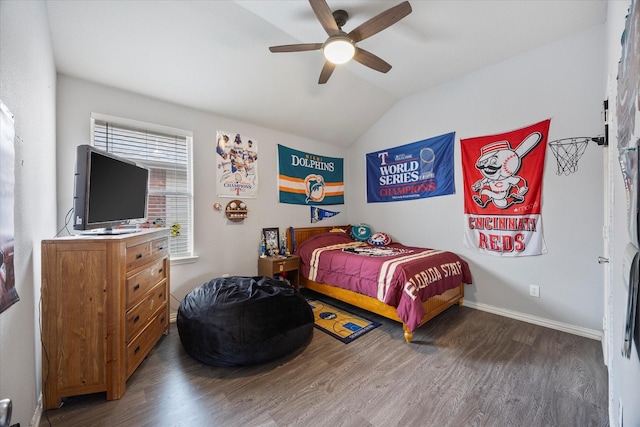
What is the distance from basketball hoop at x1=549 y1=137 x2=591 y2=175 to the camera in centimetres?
247

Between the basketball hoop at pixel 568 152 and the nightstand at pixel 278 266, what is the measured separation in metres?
3.12

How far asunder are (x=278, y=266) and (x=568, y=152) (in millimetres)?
3391

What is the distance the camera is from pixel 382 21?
1.89 metres

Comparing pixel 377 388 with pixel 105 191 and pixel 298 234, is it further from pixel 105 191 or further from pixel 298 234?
pixel 298 234

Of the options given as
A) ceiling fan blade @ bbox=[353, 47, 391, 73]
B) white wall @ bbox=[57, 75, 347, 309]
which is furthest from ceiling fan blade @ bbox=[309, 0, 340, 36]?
white wall @ bbox=[57, 75, 347, 309]

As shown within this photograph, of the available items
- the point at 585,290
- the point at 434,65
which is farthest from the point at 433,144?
the point at 585,290

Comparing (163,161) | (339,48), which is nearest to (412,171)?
(339,48)

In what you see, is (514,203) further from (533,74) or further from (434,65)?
(434,65)

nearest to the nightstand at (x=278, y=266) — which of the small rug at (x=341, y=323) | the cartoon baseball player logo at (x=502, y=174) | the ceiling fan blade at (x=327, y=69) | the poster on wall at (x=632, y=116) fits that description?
the small rug at (x=341, y=323)

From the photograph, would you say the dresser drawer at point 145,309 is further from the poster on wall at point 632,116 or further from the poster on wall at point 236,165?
the poster on wall at point 632,116

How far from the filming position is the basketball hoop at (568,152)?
247 centimetres

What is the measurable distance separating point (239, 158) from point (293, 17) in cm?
170

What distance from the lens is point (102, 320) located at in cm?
159

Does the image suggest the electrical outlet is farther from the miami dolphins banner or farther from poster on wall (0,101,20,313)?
poster on wall (0,101,20,313)
